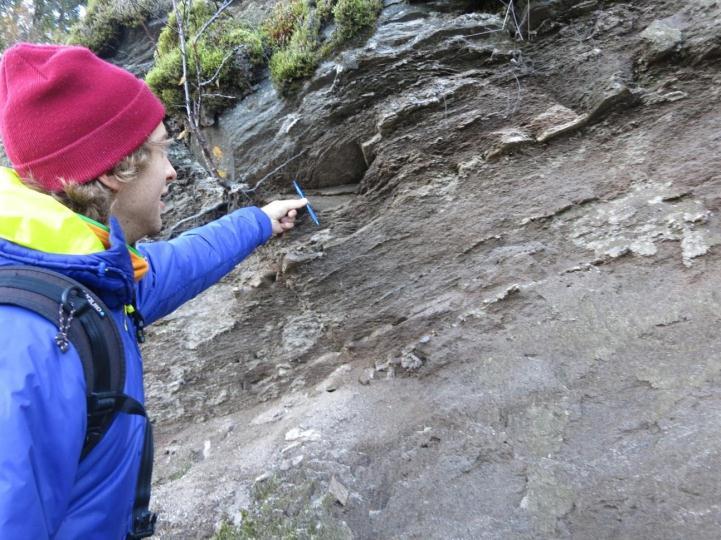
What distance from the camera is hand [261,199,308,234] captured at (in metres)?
4.39

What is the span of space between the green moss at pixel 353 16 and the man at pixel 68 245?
9.78 ft

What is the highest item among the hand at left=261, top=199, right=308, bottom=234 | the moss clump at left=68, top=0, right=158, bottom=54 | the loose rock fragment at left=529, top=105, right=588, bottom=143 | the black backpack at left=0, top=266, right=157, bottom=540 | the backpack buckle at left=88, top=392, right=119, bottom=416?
the moss clump at left=68, top=0, right=158, bottom=54

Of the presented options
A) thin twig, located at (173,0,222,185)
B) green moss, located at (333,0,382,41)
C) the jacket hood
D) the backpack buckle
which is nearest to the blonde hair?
the jacket hood

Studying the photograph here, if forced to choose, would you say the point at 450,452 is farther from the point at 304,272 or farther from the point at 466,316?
the point at 304,272

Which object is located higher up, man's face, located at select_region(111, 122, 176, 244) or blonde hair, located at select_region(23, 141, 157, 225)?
blonde hair, located at select_region(23, 141, 157, 225)

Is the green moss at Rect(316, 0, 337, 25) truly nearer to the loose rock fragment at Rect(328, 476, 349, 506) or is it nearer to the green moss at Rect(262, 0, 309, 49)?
the green moss at Rect(262, 0, 309, 49)

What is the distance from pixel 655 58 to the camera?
413cm

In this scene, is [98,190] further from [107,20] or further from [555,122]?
[107,20]

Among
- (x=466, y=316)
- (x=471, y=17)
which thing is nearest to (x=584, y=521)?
(x=466, y=316)

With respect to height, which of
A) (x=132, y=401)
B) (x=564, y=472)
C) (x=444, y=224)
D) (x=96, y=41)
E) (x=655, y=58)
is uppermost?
(x=96, y=41)

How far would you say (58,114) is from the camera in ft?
7.35

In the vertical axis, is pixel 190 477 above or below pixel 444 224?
below

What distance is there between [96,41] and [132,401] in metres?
8.25

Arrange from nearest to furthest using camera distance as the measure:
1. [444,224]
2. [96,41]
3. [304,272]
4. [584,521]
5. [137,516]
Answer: [137,516] < [584,521] < [444,224] < [304,272] < [96,41]
